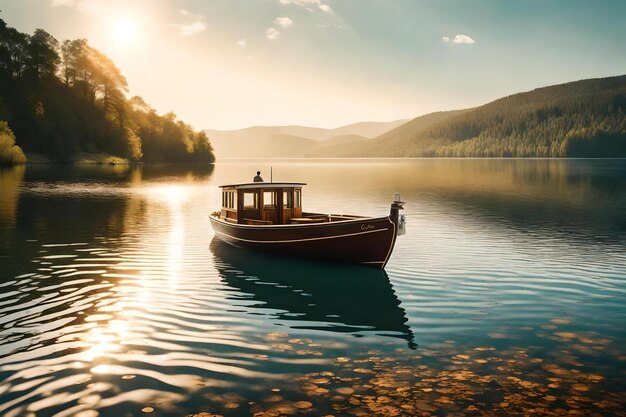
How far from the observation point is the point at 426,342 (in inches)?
546

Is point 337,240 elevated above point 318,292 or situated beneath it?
elevated above

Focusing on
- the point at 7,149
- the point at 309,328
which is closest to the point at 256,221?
the point at 309,328

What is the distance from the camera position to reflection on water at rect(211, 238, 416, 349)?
15.9 metres

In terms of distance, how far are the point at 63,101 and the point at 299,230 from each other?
5140 inches

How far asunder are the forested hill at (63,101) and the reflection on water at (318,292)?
102312 millimetres

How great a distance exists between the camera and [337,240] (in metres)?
24.0

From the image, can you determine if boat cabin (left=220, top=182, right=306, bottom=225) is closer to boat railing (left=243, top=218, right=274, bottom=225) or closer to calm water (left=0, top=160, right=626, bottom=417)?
boat railing (left=243, top=218, right=274, bottom=225)

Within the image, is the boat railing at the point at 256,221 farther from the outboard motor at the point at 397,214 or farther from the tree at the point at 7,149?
the tree at the point at 7,149

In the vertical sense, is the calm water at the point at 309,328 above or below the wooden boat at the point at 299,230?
below

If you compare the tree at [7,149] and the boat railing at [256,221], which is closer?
the boat railing at [256,221]

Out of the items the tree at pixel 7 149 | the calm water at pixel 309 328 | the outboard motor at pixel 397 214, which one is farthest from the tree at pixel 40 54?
the outboard motor at pixel 397 214

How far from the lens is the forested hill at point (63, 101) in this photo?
127 m

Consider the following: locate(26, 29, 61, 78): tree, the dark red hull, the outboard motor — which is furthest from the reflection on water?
locate(26, 29, 61, 78): tree

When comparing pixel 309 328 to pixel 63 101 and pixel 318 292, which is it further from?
pixel 63 101
